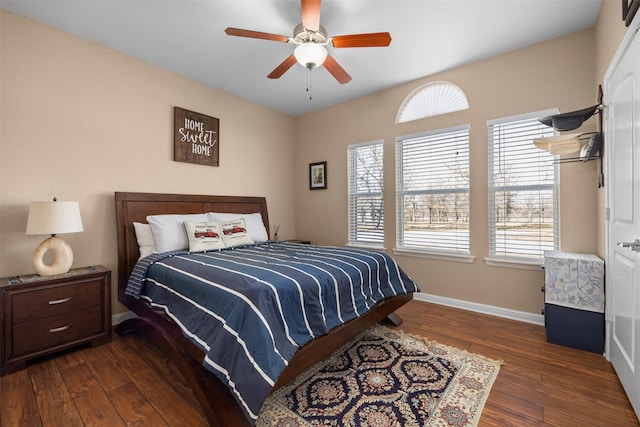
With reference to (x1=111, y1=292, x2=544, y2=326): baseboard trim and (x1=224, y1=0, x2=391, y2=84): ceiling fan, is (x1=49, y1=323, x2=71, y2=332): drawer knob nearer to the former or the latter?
(x1=111, y1=292, x2=544, y2=326): baseboard trim

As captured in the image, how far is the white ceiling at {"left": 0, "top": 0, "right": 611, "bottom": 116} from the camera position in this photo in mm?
2297

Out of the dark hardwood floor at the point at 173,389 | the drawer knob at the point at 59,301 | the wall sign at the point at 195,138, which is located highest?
the wall sign at the point at 195,138

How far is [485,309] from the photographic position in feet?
10.2

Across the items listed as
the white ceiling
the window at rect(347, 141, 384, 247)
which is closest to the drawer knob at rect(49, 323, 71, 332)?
the white ceiling

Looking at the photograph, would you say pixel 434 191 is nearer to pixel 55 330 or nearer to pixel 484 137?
A: pixel 484 137

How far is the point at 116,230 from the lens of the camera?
2.92 meters

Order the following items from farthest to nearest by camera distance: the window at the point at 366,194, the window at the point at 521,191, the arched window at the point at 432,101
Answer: the window at the point at 366,194 → the arched window at the point at 432,101 → the window at the point at 521,191

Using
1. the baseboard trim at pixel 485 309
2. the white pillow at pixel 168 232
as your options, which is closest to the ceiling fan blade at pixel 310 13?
the white pillow at pixel 168 232

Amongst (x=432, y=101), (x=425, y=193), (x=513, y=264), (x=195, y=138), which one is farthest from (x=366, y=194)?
(x=195, y=138)

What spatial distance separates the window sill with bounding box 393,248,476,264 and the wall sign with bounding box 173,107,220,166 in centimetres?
278

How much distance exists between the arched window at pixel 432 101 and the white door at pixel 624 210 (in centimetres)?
139

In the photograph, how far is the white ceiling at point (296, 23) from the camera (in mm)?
2297

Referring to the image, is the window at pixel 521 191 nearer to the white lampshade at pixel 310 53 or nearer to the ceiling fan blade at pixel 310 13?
the white lampshade at pixel 310 53

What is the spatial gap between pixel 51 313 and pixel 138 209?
1174 millimetres
